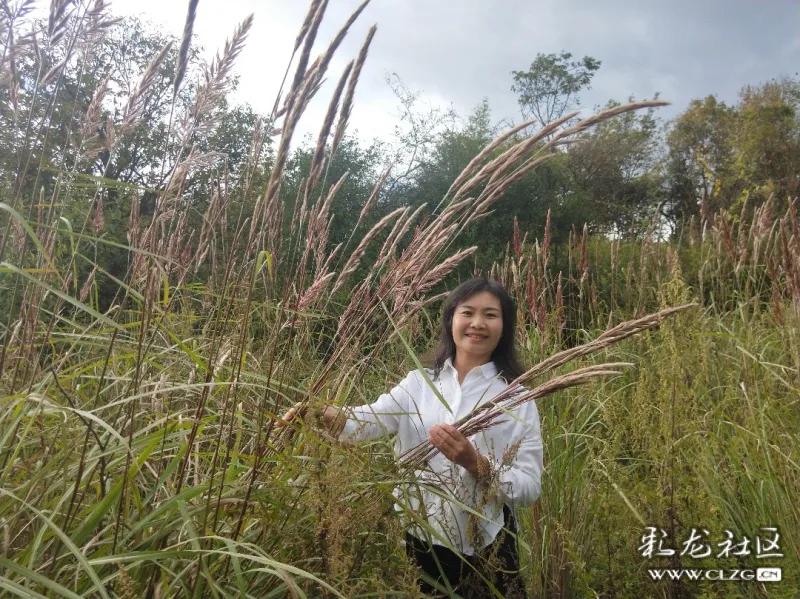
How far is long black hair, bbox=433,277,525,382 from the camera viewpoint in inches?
84.0

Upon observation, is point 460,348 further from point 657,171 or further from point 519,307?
point 657,171

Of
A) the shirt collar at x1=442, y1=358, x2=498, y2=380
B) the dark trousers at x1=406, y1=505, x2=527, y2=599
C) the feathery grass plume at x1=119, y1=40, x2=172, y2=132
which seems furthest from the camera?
the shirt collar at x1=442, y1=358, x2=498, y2=380

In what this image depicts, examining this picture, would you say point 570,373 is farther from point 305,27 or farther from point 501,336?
point 501,336

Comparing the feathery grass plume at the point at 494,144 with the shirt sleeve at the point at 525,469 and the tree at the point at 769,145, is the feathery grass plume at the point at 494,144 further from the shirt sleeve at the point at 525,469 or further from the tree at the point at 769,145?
the tree at the point at 769,145

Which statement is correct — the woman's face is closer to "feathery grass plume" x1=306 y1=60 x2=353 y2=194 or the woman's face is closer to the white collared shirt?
the white collared shirt

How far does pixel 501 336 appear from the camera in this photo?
222 cm

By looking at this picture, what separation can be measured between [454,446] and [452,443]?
10mm

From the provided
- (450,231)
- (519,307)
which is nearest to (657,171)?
(519,307)

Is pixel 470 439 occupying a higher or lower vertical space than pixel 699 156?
lower

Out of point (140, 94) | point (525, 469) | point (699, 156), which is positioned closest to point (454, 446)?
point (525, 469)

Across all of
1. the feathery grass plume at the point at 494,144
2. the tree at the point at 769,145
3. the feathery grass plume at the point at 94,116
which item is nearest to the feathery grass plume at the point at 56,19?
the feathery grass plume at the point at 94,116

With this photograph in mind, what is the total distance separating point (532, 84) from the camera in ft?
79.3

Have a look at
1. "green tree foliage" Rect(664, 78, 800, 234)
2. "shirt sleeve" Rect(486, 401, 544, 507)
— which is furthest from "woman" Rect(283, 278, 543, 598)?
"green tree foliage" Rect(664, 78, 800, 234)

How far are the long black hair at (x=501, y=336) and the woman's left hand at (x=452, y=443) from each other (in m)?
0.80
